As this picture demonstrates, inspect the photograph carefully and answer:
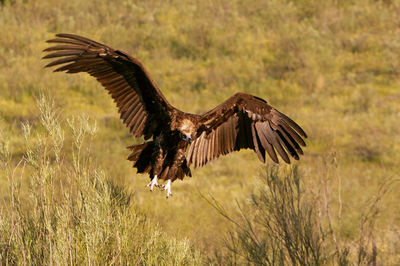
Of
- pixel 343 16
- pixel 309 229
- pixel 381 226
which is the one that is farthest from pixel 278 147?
pixel 343 16

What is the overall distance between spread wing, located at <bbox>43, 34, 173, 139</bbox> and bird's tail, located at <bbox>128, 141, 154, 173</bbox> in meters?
0.23

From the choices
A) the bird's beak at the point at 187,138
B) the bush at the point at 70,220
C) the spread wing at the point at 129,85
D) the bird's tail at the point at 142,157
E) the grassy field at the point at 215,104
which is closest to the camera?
the bush at the point at 70,220

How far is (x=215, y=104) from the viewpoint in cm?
1956

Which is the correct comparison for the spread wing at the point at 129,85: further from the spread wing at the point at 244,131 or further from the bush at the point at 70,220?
the bush at the point at 70,220

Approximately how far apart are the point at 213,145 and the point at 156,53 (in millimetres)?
17560

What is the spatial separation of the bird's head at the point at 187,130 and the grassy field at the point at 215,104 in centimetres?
81

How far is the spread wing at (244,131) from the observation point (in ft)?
19.9

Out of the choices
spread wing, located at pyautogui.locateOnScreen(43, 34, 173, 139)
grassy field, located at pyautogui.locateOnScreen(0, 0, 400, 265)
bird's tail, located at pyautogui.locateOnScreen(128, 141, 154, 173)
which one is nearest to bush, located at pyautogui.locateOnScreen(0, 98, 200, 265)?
grassy field, located at pyautogui.locateOnScreen(0, 0, 400, 265)

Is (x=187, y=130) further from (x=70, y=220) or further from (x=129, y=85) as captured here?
(x=70, y=220)

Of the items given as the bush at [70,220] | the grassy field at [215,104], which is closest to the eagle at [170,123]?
the grassy field at [215,104]

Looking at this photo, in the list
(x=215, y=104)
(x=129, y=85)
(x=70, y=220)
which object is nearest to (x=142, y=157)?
(x=129, y=85)

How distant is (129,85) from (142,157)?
80 cm

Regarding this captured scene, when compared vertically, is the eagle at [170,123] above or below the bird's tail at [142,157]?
above

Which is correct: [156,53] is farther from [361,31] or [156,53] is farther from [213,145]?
[213,145]
